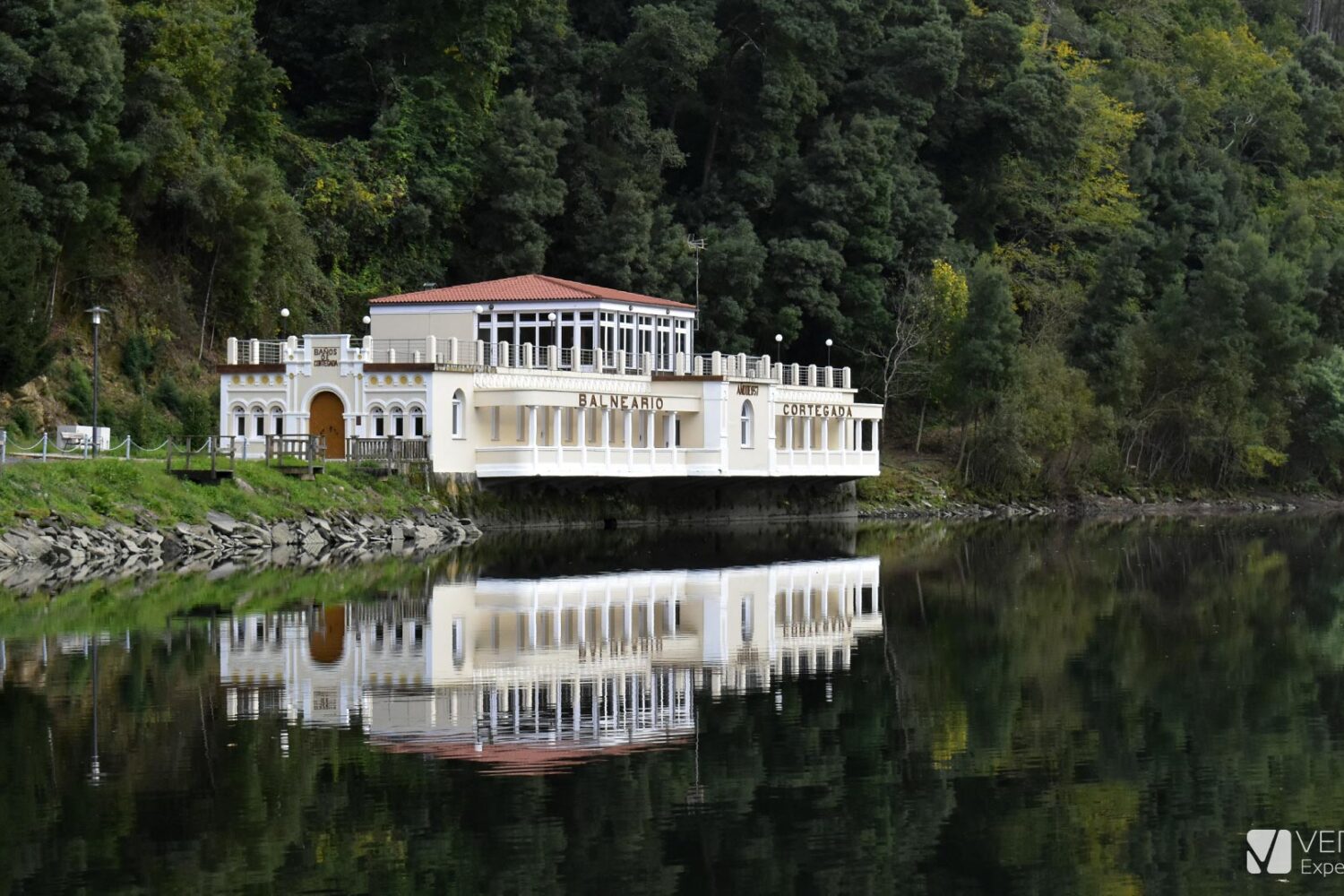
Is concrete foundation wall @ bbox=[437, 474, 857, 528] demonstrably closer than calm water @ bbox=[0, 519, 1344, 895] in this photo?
No

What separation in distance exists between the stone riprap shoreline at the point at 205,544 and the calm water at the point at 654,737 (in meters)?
A: 3.21

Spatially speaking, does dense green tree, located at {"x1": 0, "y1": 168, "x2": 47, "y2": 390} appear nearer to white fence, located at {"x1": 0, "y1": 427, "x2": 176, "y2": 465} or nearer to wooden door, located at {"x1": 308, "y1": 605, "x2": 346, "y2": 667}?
white fence, located at {"x1": 0, "y1": 427, "x2": 176, "y2": 465}

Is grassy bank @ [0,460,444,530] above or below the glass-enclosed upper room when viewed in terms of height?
below

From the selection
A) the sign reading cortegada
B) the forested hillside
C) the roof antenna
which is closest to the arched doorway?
the forested hillside

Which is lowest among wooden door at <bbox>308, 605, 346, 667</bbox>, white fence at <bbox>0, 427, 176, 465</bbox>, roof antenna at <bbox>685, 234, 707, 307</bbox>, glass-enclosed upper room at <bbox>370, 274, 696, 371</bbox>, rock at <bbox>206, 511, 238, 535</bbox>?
wooden door at <bbox>308, 605, 346, 667</bbox>

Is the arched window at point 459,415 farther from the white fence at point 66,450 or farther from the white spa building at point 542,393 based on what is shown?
the white fence at point 66,450

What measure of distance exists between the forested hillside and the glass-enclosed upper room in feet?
17.4

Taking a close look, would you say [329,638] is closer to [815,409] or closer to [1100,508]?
[815,409]

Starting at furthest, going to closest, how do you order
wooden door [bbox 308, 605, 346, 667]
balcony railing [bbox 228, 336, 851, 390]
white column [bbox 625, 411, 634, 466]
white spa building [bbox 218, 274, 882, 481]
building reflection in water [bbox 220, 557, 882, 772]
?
white column [bbox 625, 411, 634, 466], balcony railing [bbox 228, 336, 851, 390], white spa building [bbox 218, 274, 882, 481], wooden door [bbox 308, 605, 346, 667], building reflection in water [bbox 220, 557, 882, 772]

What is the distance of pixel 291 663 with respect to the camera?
1374 inches

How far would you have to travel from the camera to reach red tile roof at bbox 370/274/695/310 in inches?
3000

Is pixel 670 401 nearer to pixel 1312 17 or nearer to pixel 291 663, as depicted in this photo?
pixel 291 663

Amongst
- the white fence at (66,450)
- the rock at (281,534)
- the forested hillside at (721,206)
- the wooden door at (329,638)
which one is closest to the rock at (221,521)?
the rock at (281,534)

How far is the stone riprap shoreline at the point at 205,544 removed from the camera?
50.6m
